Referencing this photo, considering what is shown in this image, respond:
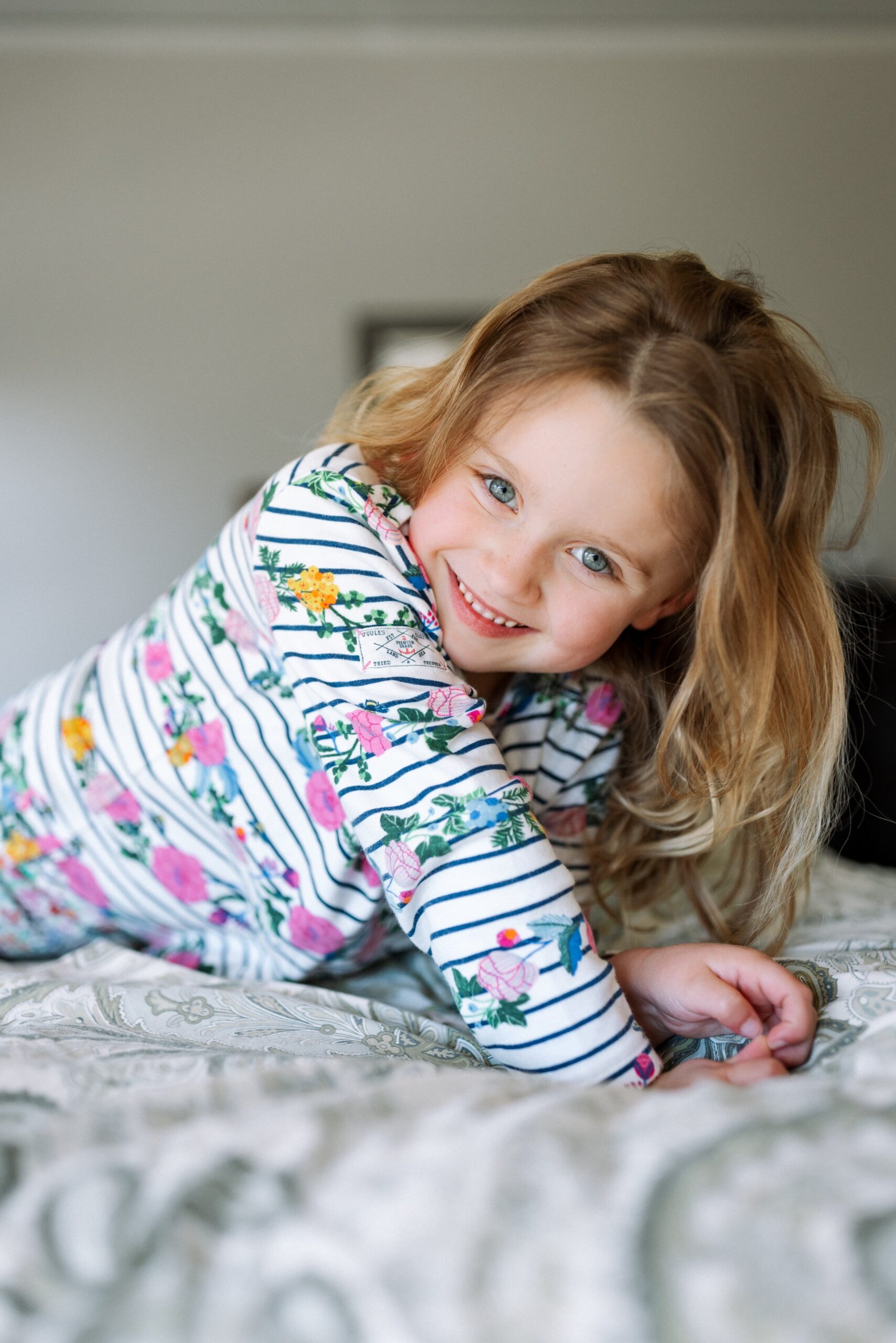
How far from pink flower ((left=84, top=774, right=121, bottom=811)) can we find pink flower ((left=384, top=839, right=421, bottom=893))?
14.7 inches

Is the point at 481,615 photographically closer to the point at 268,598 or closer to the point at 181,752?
the point at 268,598

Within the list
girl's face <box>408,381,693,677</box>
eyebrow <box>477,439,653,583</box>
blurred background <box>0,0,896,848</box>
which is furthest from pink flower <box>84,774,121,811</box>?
blurred background <box>0,0,896,848</box>

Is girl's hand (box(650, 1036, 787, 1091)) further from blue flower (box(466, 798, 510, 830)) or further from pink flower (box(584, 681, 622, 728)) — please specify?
pink flower (box(584, 681, 622, 728))

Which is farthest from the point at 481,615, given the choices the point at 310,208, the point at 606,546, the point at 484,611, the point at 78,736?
the point at 310,208

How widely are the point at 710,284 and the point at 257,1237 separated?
2.24 feet

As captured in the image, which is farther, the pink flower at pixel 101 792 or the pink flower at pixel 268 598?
the pink flower at pixel 101 792

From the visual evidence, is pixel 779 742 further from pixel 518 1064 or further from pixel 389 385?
pixel 389 385

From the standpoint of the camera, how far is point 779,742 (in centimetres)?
79

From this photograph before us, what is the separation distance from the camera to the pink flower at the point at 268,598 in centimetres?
75

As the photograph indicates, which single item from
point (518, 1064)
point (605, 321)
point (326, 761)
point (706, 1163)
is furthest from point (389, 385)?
point (706, 1163)

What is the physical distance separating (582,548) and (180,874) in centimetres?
48

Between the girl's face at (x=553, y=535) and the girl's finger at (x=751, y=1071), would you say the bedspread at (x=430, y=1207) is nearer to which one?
the girl's finger at (x=751, y=1071)

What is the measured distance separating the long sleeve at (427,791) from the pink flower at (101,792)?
252 millimetres

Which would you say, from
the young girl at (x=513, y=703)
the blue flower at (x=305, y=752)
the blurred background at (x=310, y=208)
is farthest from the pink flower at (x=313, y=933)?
the blurred background at (x=310, y=208)
